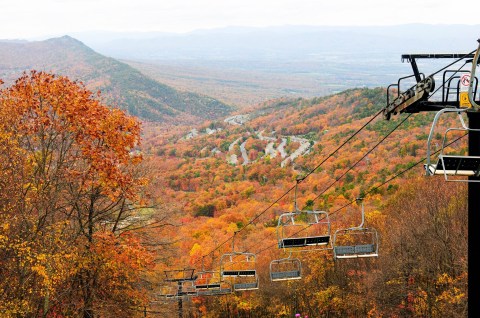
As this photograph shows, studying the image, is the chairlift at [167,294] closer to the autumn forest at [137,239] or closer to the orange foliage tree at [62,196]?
the autumn forest at [137,239]

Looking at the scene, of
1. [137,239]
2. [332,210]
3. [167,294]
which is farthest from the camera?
[332,210]

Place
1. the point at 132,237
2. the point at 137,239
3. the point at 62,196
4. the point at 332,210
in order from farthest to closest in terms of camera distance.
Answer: the point at 332,210 < the point at 137,239 < the point at 132,237 < the point at 62,196

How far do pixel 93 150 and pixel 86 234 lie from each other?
284cm

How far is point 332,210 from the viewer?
4484 cm

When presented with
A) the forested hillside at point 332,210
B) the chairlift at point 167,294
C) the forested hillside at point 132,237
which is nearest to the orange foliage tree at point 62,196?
the forested hillside at point 132,237

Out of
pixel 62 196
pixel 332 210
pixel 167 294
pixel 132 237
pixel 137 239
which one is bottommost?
pixel 332 210

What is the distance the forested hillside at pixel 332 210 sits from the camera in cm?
2436

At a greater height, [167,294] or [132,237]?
[132,237]

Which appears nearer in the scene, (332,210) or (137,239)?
(137,239)

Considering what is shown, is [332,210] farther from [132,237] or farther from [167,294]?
[132,237]

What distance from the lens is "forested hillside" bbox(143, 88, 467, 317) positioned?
24.4 meters

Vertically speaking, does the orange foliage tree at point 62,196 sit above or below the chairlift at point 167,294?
above

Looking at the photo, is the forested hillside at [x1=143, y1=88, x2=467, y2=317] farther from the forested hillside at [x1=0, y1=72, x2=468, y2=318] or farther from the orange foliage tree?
the orange foliage tree

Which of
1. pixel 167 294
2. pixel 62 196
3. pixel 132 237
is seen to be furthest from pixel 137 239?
pixel 167 294
